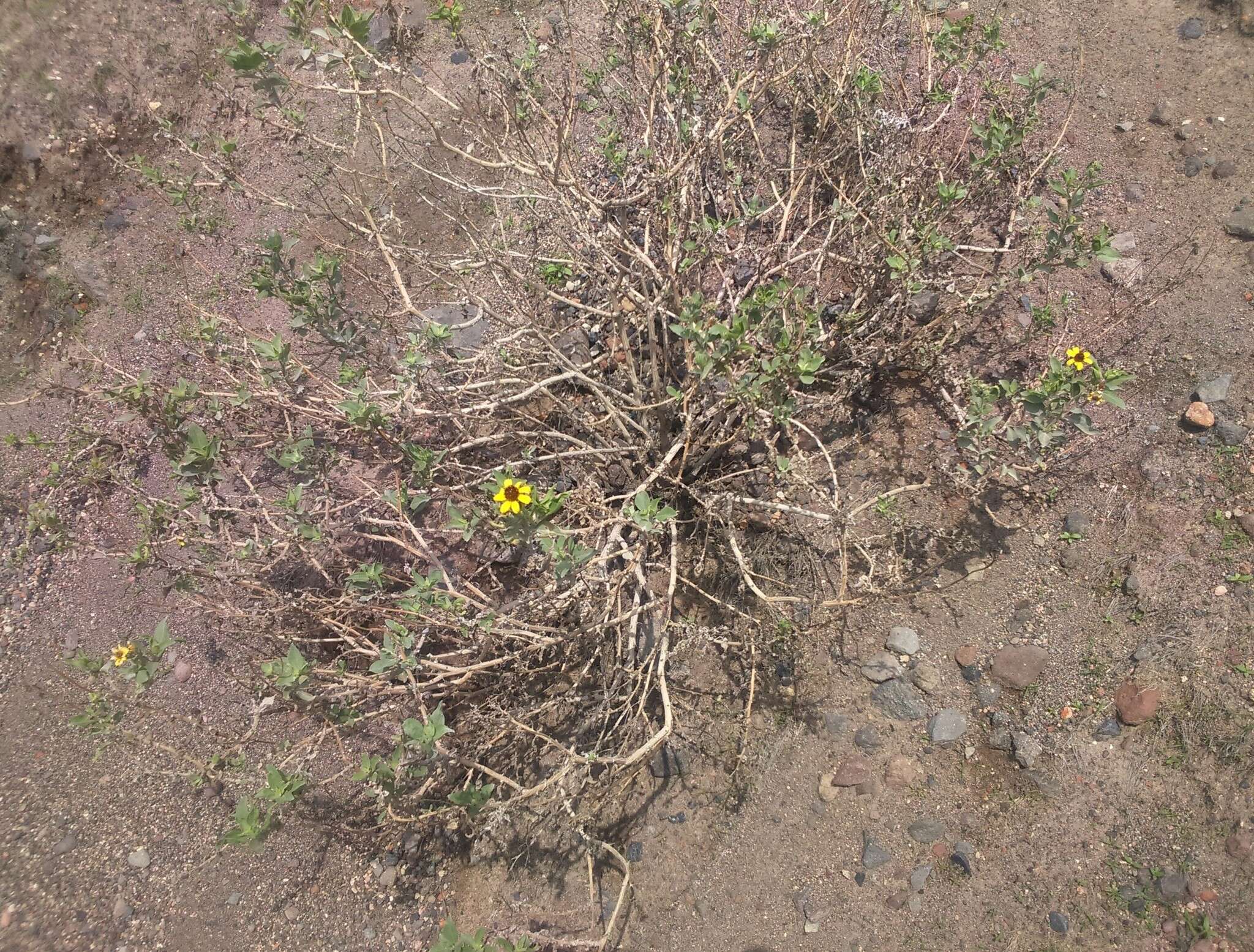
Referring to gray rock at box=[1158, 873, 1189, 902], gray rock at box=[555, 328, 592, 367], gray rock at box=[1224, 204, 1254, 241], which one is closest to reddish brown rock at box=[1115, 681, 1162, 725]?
gray rock at box=[1158, 873, 1189, 902]

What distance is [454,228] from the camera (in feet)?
14.4

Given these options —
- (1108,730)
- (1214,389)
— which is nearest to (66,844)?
(1108,730)

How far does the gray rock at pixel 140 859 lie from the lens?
304 cm

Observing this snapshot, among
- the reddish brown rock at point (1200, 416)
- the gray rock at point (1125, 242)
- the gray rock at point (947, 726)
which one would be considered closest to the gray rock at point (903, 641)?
the gray rock at point (947, 726)

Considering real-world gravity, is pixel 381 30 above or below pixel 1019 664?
above

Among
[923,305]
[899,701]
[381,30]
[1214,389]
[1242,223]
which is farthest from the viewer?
[381,30]

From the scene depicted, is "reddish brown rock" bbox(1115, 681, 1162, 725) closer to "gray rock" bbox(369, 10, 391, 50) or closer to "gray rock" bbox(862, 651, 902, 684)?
"gray rock" bbox(862, 651, 902, 684)

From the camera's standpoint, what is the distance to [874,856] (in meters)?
2.65

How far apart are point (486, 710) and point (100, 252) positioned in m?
3.80

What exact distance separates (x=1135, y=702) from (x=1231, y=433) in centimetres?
115

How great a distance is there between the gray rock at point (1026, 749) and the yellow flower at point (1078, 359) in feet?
4.29

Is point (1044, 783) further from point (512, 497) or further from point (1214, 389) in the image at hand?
point (512, 497)

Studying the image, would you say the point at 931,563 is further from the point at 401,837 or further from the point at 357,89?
the point at 357,89

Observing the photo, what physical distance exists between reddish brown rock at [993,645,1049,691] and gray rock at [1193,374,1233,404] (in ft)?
4.03
